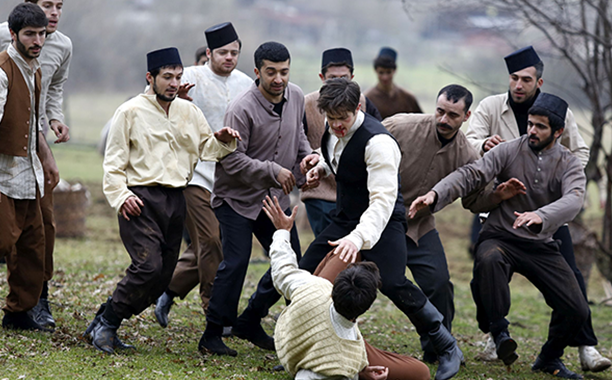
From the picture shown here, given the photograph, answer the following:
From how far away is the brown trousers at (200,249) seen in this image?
256 inches

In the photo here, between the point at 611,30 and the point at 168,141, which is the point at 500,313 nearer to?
the point at 168,141

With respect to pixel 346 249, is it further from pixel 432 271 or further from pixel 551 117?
pixel 551 117

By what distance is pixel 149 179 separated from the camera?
5.33 metres

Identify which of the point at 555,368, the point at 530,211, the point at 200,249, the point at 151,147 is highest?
the point at 151,147

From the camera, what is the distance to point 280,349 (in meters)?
4.67

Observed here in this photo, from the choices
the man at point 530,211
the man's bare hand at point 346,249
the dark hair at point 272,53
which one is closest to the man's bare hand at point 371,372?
the man's bare hand at point 346,249

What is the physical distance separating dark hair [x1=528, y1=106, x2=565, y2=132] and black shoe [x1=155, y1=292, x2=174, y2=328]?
356 cm

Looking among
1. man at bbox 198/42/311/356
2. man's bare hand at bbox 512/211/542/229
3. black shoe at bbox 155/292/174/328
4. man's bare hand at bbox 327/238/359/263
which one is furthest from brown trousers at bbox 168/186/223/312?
man's bare hand at bbox 512/211/542/229

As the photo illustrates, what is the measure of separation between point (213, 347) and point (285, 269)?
45.5 inches

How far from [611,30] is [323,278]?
6954 mm

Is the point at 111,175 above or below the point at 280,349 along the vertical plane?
above

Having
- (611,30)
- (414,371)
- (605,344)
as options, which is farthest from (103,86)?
(414,371)

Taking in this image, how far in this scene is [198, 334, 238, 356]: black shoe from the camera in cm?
554

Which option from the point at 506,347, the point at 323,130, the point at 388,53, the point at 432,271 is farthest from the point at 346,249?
the point at 388,53
